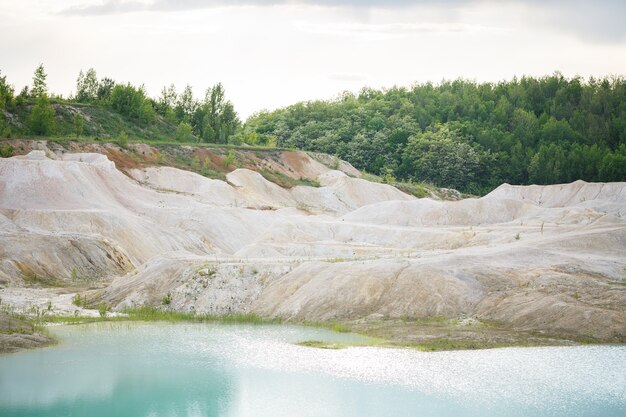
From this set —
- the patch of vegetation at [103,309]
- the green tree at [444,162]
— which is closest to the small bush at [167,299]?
the patch of vegetation at [103,309]

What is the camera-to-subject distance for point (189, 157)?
100 meters

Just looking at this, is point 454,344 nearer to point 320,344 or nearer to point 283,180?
point 320,344

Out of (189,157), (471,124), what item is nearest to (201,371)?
(189,157)

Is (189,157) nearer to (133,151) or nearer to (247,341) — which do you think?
(133,151)

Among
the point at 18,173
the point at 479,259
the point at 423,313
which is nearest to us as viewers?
the point at 423,313

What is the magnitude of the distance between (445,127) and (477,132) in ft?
16.0

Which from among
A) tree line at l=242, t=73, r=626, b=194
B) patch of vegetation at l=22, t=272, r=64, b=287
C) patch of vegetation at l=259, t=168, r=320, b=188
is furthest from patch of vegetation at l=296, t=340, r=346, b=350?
tree line at l=242, t=73, r=626, b=194

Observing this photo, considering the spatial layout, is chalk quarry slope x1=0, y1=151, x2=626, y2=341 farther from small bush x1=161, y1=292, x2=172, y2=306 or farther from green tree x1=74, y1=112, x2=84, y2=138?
green tree x1=74, y1=112, x2=84, y2=138

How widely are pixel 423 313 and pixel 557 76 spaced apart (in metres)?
133

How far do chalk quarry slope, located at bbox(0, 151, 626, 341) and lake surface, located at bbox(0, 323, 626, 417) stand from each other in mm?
5297

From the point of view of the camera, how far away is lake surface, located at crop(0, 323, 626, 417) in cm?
2566

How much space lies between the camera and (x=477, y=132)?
14075 cm

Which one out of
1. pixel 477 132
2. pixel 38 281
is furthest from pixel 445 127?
pixel 38 281

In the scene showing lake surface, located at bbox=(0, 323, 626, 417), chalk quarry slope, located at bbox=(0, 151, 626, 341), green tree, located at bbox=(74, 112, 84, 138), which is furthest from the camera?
green tree, located at bbox=(74, 112, 84, 138)
